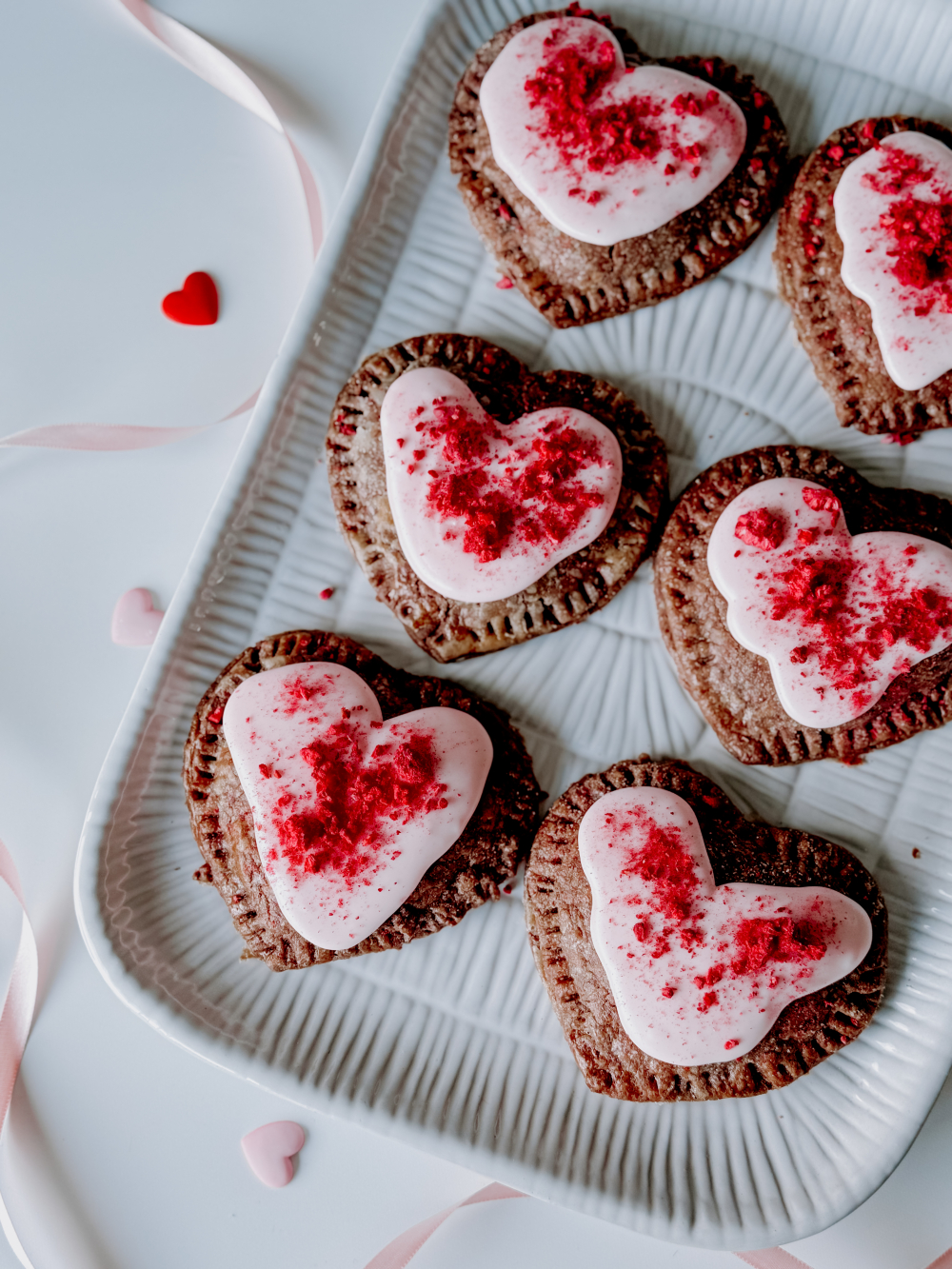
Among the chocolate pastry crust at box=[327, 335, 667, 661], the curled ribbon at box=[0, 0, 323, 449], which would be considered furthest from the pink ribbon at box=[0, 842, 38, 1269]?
the chocolate pastry crust at box=[327, 335, 667, 661]

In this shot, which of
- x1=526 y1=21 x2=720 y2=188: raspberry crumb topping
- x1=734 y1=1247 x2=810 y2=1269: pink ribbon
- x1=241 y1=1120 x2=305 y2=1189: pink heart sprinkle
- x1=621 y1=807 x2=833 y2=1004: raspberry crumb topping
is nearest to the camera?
x1=621 y1=807 x2=833 y2=1004: raspberry crumb topping

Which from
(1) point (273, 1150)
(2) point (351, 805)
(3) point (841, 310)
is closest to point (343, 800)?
(2) point (351, 805)

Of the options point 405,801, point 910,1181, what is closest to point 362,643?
point 405,801

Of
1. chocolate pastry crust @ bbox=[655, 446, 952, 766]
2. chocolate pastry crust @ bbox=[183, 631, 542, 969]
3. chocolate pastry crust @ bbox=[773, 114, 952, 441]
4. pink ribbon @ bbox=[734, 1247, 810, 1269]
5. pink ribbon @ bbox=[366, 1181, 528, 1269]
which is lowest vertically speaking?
pink ribbon @ bbox=[366, 1181, 528, 1269]

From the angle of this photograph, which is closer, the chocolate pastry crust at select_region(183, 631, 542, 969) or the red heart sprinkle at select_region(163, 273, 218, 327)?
the chocolate pastry crust at select_region(183, 631, 542, 969)

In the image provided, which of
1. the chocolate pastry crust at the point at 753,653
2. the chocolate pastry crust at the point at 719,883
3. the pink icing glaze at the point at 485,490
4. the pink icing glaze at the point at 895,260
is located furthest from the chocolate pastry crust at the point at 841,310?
the chocolate pastry crust at the point at 719,883

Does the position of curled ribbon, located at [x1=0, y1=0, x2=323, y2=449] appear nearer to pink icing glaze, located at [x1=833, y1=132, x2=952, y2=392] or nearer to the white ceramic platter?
the white ceramic platter
